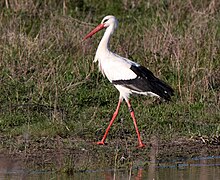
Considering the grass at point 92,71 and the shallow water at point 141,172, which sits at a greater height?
the grass at point 92,71

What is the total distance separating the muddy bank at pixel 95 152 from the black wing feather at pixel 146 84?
0.47 m

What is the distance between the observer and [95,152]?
7.86m

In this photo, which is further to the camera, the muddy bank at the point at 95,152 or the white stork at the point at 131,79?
the white stork at the point at 131,79

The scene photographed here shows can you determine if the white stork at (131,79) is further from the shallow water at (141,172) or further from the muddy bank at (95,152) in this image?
the shallow water at (141,172)

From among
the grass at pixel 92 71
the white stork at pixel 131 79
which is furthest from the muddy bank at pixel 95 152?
the white stork at pixel 131 79

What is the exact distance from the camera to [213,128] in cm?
867

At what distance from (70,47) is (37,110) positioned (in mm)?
2304

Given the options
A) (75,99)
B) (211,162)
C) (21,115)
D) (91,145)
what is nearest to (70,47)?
(75,99)

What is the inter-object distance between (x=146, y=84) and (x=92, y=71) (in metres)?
2.08

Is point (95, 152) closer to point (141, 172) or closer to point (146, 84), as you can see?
point (141, 172)

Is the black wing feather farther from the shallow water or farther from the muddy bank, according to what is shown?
the shallow water

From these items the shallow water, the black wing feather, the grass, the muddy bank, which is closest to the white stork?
the black wing feather

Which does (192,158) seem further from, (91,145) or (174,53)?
(174,53)

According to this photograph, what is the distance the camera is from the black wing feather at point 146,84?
8297mm
